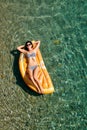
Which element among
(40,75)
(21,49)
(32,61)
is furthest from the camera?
(21,49)

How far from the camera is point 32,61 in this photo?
5.78 meters

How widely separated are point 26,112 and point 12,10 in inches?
83.0

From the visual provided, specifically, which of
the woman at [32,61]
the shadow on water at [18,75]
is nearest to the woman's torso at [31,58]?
the woman at [32,61]

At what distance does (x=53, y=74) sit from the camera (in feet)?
19.1

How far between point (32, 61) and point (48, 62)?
310 mm

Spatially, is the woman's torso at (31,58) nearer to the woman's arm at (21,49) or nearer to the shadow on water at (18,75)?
the woman's arm at (21,49)

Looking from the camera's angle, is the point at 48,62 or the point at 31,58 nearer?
the point at 31,58

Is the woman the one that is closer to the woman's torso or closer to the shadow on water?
the woman's torso

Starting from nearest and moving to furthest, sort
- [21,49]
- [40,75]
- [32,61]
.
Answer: [40,75]
[32,61]
[21,49]

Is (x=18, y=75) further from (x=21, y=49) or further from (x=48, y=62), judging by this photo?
(x=48, y=62)

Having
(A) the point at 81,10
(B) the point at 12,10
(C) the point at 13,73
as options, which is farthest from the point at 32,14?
(C) the point at 13,73

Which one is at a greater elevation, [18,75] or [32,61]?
[32,61]

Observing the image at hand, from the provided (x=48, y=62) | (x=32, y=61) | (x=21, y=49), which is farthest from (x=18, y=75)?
(x=48, y=62)

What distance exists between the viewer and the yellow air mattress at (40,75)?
5.55 m
